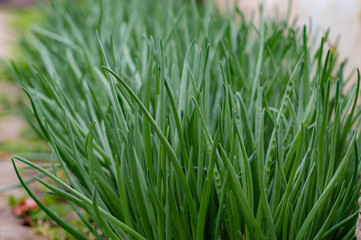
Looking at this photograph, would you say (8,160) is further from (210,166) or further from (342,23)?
(342,23)

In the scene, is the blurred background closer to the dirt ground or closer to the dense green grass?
the dense green grass

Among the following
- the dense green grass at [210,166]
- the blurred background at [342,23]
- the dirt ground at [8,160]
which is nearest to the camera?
the dense green grass at [210,166]

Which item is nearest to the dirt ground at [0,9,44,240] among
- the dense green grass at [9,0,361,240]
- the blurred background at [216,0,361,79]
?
the dense green grass at [9,0,361,240]

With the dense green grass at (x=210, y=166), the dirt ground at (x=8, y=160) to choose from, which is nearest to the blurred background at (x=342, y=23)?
the dense green grass at (x=210, y=166)

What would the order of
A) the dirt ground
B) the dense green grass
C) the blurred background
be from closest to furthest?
the dense green grass → the dirt ground → the blurred background

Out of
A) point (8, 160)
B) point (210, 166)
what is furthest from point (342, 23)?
point (8, 160)

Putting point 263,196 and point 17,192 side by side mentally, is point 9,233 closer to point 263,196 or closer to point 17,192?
point 17,192

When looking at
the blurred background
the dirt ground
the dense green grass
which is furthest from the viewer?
the blurred background

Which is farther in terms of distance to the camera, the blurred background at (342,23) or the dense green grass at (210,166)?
the blurred background at (342,23)

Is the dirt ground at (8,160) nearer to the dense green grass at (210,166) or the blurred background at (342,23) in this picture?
the dense green grass at (210,166)
